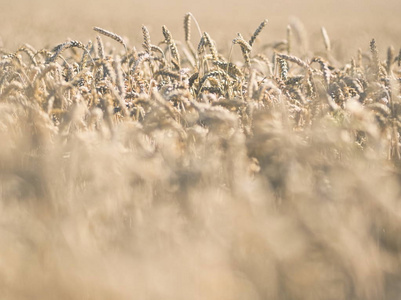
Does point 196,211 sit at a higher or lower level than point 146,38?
lower

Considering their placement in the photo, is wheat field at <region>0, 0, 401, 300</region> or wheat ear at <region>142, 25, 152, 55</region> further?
wheat ear at <region>142, 25, 152, 55</region>

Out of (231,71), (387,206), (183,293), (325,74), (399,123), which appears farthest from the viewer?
(231,71)

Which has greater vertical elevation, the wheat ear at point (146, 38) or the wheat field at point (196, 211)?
the wheat ear at point (146, 38)

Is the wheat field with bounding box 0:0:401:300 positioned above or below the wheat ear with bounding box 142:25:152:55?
below

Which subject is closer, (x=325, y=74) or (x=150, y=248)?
(x=150, y=248)

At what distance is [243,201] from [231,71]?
0.82 meters

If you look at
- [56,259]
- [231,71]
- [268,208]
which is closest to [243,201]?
[268,208]

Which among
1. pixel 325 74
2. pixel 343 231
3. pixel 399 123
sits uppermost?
pixel 325 74

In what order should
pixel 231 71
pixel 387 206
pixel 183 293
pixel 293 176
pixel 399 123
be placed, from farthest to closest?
pixel 231 71 → pixel 399 123 → pixel 293 176 → pixel 387 206 → pixel 183 293

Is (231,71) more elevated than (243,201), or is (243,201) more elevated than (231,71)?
(231,71)

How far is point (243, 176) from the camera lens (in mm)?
1087

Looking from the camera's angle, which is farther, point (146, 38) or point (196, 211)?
point (146, 38)

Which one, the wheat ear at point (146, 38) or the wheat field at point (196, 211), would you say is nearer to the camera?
the wheat field at point (196, 211)

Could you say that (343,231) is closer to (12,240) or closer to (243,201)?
(243,201)
